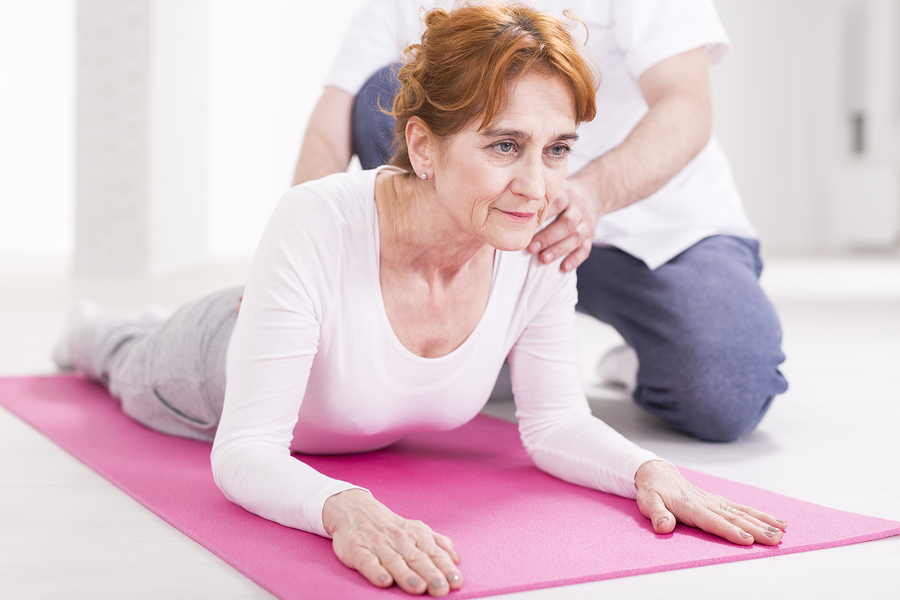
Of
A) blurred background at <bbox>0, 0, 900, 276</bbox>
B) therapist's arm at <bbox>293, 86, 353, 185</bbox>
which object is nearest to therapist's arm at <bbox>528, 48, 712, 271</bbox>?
therapist's arm at <bbox>293, 86, 353, 185</bbox>

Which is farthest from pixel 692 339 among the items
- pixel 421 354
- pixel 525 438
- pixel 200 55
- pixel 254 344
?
pixel 200 55

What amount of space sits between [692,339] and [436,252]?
76 centimetres

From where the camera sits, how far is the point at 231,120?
27.2ft

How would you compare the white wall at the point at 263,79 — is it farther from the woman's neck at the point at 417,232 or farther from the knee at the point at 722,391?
the woman's neck at the point at 417,232

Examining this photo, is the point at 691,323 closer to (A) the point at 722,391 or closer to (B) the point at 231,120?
(A) the point at 722,391

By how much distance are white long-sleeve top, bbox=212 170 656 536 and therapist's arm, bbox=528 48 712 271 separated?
6 cm

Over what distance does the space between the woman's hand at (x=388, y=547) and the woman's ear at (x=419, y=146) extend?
47cm

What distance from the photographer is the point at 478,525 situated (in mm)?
1336

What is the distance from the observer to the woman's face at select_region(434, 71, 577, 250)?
1.24 metres

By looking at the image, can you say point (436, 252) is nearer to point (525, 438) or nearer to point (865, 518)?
point (525, 438)

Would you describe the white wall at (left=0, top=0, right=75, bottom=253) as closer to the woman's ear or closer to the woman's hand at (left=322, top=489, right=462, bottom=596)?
the woman's ear

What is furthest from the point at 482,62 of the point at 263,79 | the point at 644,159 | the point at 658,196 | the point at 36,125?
the point at 36,125

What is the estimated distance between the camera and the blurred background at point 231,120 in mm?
5957

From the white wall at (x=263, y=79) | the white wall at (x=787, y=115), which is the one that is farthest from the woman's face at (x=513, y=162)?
the white wall at (x=787, y=115)
